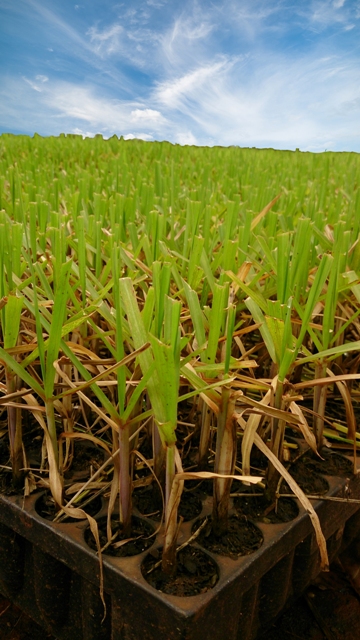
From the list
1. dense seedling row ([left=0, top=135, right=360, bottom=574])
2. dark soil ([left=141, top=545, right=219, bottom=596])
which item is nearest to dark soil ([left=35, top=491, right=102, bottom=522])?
dense seedling row ([left=0, top=135, right=360, bottom=574])

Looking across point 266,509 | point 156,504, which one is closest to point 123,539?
point 156,504

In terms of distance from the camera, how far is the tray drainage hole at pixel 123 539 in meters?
0.62

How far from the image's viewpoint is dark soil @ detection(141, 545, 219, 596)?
1.85ft

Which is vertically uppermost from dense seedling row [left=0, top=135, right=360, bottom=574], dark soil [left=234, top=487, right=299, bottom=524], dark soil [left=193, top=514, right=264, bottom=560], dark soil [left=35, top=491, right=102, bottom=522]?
dense seedling row [left=0, top=135, right=360, bottom=574]

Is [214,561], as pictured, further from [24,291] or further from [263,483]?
[24,291]

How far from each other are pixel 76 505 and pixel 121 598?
15 centimetres

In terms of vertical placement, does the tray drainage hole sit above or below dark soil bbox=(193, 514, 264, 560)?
below

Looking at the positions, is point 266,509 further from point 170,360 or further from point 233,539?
point 170,360

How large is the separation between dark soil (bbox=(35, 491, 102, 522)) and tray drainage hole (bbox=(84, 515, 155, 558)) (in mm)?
37

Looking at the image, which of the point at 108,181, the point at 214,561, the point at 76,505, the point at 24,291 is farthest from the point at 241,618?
the point at 108,181

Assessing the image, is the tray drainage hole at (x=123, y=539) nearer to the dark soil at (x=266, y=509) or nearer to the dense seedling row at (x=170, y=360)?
the dense seedling row at (x=170, y=360)

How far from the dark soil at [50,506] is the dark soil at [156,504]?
5 cm

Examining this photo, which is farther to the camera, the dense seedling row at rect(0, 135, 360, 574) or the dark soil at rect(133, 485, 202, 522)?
the dark soil at rect(133, 485, 202, 522)

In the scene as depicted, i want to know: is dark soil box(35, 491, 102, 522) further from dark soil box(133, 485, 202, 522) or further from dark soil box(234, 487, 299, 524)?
dark soil box(234, 487, 299, 524)
